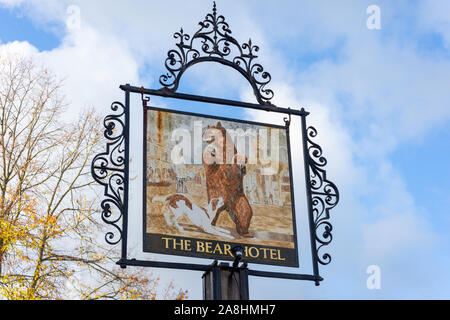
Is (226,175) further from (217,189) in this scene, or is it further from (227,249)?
(227,249)

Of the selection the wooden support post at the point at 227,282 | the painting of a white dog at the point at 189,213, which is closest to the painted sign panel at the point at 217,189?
the painting of a white dog at the point at 189,213

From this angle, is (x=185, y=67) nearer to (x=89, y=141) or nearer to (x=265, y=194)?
(x=265, y=194)

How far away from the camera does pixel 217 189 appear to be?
8.31m

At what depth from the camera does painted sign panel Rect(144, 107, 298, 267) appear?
786 centimetres

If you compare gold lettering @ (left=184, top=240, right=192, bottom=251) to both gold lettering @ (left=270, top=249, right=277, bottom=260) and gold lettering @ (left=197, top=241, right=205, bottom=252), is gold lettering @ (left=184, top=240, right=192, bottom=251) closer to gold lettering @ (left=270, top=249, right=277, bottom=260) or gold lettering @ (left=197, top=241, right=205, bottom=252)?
gold lettering @ (left=197, top=241, right=205, bottom=252)

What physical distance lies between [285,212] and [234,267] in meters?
1.17

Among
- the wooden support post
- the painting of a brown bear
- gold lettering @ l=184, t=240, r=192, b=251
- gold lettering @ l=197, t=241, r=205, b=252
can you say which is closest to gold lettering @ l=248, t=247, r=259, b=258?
the painting of a brown bear

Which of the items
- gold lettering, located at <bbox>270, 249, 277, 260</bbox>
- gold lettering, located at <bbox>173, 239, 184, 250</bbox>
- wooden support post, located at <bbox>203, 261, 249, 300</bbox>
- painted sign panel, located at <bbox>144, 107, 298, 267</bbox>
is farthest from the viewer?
gold lettering, located at <bbox>270, 249, 277, 260</bbox>

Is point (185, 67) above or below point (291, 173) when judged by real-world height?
above

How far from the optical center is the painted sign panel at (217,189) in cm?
786
